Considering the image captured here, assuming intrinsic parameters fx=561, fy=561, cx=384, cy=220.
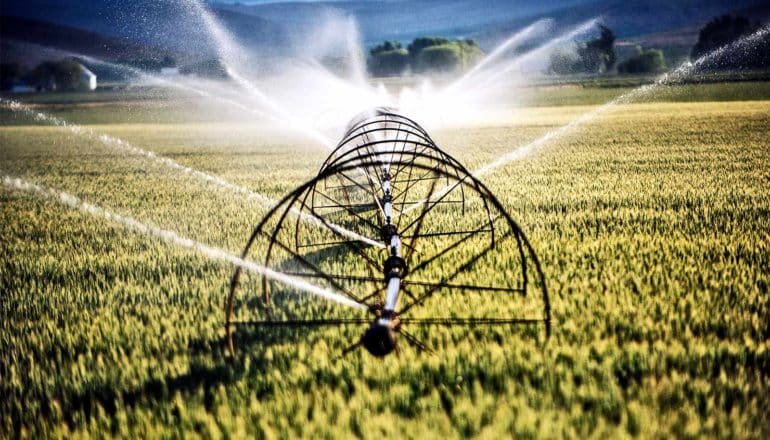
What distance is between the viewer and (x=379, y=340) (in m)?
2.63

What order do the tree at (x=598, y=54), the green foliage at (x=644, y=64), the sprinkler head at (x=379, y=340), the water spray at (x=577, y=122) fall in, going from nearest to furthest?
the sprinkler head at (x=379, y=340), the water spray at (x=577, y=122), the green foliage at (x=644, y=64), the tree at (x=598, y=54)

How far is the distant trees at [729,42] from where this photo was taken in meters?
59.5

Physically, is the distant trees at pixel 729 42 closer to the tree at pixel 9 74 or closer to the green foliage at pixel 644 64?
the green foliage at pixel 644 64

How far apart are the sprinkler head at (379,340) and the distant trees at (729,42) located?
67.5 metres

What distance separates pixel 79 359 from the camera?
136 inches

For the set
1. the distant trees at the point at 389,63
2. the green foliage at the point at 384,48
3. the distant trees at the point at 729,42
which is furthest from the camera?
the green foliage at the point at 384,48

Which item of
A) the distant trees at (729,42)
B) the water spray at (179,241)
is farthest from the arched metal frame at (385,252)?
the distant trees at (729,42)

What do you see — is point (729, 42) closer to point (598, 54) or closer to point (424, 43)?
point (598, 54)

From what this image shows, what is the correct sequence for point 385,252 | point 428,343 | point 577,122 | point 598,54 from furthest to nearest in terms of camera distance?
point 598,54, point 577,122, point 385,252, point 428,343

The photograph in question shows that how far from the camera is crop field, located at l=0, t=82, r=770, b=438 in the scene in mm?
2670

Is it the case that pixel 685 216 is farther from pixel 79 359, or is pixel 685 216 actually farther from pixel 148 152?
pixel 148 152

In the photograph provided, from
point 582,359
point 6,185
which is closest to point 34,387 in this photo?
point 582,359

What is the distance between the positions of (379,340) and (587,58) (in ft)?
300

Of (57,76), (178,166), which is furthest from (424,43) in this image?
(178,166)
